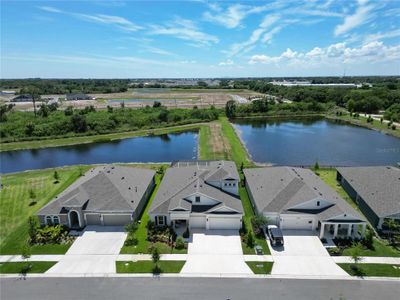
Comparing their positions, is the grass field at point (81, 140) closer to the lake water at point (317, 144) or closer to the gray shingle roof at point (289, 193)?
the lake water at point (317, 144)

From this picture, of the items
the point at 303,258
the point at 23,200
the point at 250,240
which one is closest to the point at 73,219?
the point at 23,200

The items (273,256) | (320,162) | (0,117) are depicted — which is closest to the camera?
(273,256)

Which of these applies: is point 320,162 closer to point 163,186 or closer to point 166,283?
point 163,186

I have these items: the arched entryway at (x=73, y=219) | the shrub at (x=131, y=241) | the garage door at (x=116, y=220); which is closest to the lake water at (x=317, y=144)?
the garage door at (x=116, y=220)

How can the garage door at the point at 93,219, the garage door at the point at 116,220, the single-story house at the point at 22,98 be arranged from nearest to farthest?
the garage door at the point at 116,220 → the garage door at the point at 93,219 → the single-story house at the point at 22,98

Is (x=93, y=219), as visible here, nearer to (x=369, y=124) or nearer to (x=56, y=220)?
(x=56, y=220)

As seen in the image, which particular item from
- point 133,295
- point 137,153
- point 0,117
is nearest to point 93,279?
point 133,295

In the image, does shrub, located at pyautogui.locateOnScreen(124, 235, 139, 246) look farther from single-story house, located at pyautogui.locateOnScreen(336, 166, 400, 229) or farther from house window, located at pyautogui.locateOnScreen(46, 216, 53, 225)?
single-story house, located at pyautogui.locateOnScreen(336, 166, 400, 229)
